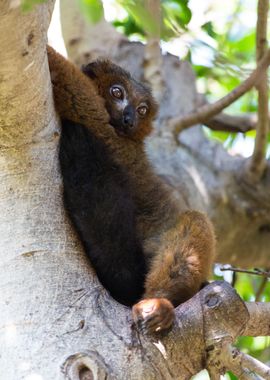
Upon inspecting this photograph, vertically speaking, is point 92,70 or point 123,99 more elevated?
point 92,70

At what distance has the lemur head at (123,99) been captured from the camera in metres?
5.22

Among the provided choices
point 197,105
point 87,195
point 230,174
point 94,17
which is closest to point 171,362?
point 87,195

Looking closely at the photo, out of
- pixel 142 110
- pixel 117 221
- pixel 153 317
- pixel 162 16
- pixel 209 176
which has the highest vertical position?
pixel 162 16

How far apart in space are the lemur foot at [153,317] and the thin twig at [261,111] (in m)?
2.45

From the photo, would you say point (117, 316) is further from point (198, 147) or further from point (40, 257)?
point (198, 147)

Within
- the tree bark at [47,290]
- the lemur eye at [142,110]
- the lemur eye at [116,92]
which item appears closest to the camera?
the tree bark at [47,290]

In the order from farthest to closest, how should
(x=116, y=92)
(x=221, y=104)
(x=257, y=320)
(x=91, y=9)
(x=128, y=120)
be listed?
(x=221, y=104), (x=116, y=92), (x=128, y=120), (x=257, y=320), (x=91, y=9)

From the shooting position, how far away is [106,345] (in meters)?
3.06

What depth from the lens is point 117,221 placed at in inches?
157

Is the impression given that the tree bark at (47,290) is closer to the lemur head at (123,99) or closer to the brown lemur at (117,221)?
the brown lemur at (117,221)

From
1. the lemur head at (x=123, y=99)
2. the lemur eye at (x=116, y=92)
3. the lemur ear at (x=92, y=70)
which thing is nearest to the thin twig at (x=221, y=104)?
the lemur head at (x=123, y=99)

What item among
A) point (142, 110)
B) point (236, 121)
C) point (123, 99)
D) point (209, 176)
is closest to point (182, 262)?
point (123, 99)

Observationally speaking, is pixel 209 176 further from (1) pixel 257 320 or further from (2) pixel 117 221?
(1) pixel 257 320

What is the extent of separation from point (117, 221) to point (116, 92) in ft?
5.85
